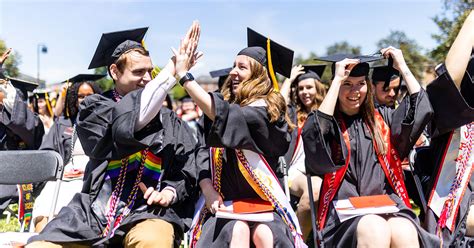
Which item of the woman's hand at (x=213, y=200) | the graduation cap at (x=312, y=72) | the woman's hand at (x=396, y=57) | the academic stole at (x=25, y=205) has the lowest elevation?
the academic stole at (x=25, y=205)

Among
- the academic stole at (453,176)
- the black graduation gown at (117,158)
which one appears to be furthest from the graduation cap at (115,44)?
the academic stole at (453,176)

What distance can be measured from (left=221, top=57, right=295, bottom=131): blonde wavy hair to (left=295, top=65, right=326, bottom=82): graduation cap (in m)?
2.28

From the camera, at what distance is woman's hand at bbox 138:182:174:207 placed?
327cm

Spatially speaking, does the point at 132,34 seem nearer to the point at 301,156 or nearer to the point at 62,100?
the point at 301,156

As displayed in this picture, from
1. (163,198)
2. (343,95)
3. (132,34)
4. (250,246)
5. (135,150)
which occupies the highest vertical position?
(132,34)

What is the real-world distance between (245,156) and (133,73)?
1.04 m

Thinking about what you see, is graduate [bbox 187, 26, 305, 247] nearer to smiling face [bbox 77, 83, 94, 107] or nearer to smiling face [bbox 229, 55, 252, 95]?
smiling face [bbox 229, 55, 252, 95]

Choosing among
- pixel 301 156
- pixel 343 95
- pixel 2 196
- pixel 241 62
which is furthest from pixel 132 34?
pixel 2 196

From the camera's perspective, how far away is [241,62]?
352 centimetres

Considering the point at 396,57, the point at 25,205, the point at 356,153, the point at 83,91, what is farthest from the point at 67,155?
the point at 396,57

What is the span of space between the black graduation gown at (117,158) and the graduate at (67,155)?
1.15m

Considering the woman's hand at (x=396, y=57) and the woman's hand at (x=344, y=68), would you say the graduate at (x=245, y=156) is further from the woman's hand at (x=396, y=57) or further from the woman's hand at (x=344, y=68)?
the woman's hand at (x=396, y=57)

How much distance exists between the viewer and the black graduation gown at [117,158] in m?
3.11

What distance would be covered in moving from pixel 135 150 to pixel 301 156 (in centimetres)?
235
